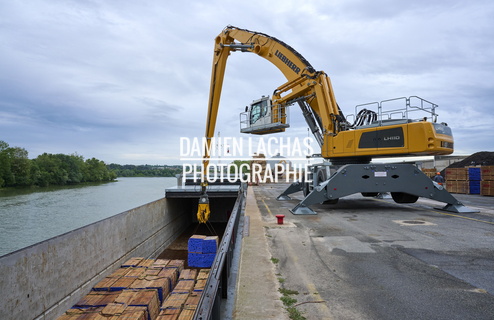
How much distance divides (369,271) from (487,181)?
70.8 ft

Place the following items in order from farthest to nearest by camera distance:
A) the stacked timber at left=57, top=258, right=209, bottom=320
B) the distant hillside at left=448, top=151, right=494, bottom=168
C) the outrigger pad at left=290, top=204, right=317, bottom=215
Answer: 1. the distant hillside at left=448, top=151, right=494, bottom=168
2. the outrigger pad at left=290, top=204, right=317, bottom=215
3. the stacked timber at left=57, top=258, right=209, bottom=320

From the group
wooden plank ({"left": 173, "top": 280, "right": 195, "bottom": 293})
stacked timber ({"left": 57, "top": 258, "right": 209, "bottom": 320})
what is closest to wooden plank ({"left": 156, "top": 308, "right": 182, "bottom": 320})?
stacked timber ({"left": 57, "top": 258, "right": 209, "bottom": 320})

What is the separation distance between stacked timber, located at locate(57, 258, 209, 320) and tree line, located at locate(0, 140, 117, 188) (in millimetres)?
62199

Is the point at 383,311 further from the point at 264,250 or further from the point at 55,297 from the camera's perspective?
the point at 55,297

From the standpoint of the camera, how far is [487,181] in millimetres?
21109

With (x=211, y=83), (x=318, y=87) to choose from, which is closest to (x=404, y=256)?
(x=318, y=87)

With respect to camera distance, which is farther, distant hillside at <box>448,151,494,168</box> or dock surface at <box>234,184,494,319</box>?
distant hillside at <box>448,151,494,168</box>

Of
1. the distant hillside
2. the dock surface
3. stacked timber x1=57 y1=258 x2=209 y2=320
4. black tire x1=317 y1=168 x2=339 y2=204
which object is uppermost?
the distant hillside

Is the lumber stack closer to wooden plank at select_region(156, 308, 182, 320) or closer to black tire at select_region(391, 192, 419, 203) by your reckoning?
black tire at select_region(391, 192, 419, 203)

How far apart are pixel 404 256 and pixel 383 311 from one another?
2.84m

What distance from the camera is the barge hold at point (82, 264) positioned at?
3765mm

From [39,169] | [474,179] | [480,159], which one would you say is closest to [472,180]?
[474,179]

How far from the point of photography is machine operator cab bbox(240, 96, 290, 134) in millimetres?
15375

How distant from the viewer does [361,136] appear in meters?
12.3
